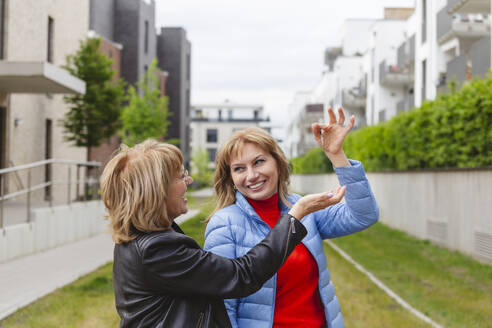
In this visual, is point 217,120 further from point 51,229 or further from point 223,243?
point 223,243

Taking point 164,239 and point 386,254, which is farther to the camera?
point 386,254

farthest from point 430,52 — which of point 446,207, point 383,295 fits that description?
point 383,295

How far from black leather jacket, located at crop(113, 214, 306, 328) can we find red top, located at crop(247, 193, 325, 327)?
0.50 meters

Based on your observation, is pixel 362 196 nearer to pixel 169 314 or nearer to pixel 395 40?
pixel 169 314

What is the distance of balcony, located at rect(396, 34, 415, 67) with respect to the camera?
30719mm

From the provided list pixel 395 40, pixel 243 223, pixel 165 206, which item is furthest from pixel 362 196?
pixel 395 40

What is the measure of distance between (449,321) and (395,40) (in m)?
36.9

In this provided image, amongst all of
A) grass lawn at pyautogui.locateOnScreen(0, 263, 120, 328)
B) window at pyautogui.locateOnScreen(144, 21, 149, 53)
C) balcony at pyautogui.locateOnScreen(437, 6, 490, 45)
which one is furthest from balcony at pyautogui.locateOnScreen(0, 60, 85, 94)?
window at pyautogui.locateOnScreen(144, 21, 149, 53)

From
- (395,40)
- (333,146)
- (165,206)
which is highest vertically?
(395,40)

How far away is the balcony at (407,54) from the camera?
30719 mm

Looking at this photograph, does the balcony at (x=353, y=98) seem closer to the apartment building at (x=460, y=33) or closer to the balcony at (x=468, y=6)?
→ the apartment building at (x=460, y=33)

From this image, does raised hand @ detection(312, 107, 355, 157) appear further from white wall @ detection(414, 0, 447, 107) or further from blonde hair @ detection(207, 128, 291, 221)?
white wall @ detection(414, 0, 447, 107)

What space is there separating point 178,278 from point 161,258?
99 millimetres

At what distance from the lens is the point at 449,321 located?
6777mm
